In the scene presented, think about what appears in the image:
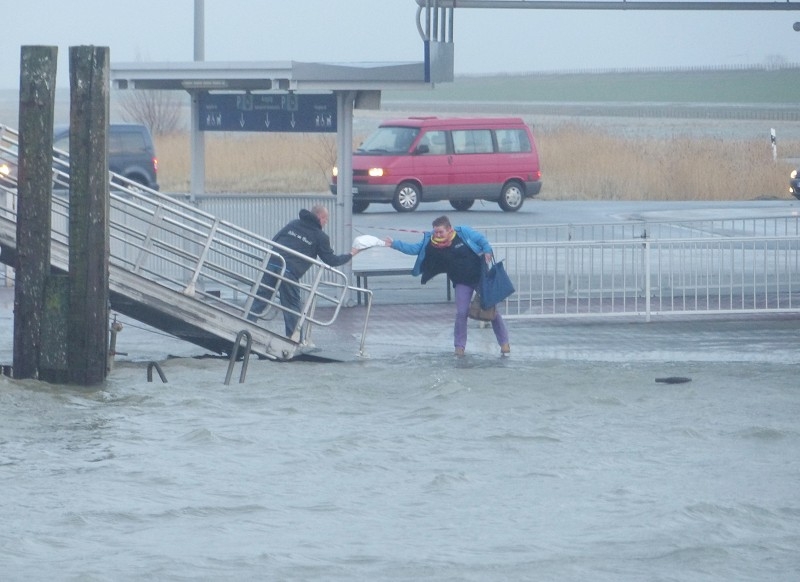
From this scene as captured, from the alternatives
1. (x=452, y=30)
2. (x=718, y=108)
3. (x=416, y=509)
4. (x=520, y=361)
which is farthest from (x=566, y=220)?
(x=718, y=108)

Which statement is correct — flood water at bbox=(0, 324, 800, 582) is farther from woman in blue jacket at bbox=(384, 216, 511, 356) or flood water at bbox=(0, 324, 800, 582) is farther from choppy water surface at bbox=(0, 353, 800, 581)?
woman in blue jacket at bbox=(384, 216, 511, 356)

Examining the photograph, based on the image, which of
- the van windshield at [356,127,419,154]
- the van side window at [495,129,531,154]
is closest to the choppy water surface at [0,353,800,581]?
the van windshield at [356,127,419,154]

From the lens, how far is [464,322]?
13.8 metres

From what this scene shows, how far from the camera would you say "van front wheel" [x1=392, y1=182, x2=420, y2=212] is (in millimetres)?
29766

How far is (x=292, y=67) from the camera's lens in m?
15.9

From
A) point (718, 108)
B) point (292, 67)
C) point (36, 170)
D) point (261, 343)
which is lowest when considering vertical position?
point (261, 343)

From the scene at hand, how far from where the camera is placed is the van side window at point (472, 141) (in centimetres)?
→ 3033

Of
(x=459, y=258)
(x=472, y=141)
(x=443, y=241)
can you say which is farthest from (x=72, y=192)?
(x=472, y=141)

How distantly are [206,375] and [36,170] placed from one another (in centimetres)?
246

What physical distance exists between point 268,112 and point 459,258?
4.39 metres

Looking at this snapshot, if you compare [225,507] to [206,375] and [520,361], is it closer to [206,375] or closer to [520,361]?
[206,375]

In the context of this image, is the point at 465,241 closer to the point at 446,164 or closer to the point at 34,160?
the point at 34,160

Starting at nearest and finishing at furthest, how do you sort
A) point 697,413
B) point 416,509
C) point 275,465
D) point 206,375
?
point 416,509 < point 275,465 < point 697,413 < point 206,375

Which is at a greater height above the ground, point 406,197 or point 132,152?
point 132,152
